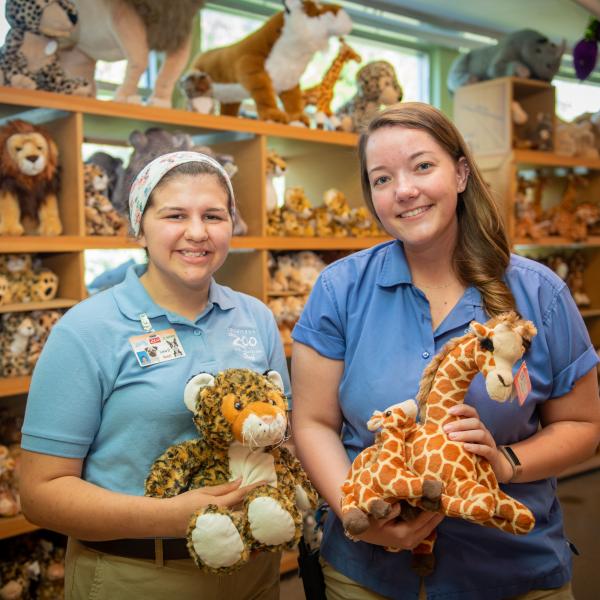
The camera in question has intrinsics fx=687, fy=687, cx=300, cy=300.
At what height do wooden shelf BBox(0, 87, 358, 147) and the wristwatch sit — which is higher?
wooden shelf BBox(0, 87, 358, 147)

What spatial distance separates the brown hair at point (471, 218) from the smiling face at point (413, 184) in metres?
0.02

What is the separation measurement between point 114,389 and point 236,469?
0.26 metres

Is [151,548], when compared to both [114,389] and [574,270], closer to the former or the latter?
[114,389]

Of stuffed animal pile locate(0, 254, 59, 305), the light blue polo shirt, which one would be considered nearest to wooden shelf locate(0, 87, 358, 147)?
stuffed animal pile locate(0, 254, 59, 305)

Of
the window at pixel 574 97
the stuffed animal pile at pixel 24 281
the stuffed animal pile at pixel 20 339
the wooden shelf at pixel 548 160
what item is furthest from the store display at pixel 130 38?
the window at pixel 574 97

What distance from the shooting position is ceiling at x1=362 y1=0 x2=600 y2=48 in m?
4.00

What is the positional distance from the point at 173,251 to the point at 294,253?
1871 mm

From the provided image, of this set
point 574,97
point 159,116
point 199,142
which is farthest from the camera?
point 574,97

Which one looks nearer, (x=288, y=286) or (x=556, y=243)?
(x=288, y=286)

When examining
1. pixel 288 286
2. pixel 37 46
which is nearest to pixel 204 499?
pixel 37 46

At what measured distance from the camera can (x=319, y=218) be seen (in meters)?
3.08

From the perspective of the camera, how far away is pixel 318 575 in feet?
4.73

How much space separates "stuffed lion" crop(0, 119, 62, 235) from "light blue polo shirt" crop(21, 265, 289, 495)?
1.07 meters

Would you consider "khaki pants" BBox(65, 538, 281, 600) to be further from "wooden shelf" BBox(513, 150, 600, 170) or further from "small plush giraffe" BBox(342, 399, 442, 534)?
"wooden shelf" BBox(513, 150, 600, 170)
